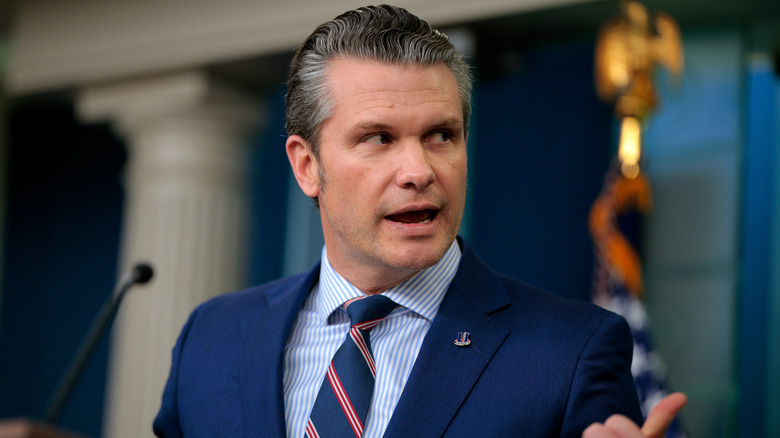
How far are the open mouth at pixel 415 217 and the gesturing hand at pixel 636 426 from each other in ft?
1.66

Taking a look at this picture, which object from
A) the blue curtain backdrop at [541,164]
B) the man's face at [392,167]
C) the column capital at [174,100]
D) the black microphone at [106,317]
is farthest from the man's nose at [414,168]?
the column capital at [174,100]

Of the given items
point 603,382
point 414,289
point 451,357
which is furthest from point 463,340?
point 603,382

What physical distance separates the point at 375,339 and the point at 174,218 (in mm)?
3653

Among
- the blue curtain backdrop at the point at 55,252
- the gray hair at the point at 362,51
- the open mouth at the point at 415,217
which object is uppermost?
the gray hair at the point at 362,51

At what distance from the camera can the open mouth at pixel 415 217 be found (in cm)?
170

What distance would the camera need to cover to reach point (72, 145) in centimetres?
668

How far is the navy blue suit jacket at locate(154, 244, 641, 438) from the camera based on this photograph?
1.57 metres

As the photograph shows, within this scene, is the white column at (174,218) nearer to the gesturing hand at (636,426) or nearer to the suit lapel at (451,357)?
the suit lapel at (451,357)

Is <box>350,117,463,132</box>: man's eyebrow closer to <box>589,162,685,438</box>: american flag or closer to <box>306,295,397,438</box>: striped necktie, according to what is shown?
<box>306,295,397,438</box>: striped necktie

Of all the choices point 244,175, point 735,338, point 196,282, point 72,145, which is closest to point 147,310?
point 196,282

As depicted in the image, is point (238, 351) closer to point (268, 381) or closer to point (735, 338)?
point (268, 381)

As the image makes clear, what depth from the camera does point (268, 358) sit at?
5.83 ft

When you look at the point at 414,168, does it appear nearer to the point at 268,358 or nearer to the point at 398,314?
the point at 398,314

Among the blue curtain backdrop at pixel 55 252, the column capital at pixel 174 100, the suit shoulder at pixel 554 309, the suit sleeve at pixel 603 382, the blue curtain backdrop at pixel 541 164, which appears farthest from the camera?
the blue curtain backdrop at pixel 55 252
